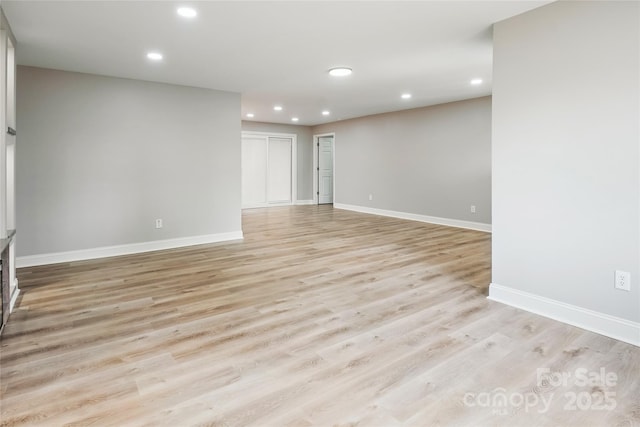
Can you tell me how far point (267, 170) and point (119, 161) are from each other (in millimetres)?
5466

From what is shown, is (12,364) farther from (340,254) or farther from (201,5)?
(340,254)

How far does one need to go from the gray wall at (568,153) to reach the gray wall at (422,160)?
3699mm

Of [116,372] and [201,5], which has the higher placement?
[201,5]

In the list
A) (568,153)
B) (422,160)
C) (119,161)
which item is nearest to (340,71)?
(568,153)

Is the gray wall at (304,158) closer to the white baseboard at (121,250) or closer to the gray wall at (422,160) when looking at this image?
the gray wall at (422,160)

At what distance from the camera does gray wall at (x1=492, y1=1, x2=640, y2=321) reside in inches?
93.7

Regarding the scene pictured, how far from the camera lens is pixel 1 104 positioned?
276 cm

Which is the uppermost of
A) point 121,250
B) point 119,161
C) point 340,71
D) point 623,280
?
point 340,71

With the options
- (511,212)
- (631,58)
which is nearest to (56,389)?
(511,212)

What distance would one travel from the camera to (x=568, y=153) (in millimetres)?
2650

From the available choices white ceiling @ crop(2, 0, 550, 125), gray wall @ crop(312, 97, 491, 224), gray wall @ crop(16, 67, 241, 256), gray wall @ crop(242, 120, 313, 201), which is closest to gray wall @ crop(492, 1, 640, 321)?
white ceiling @ crop(2, 0, 550, 125)

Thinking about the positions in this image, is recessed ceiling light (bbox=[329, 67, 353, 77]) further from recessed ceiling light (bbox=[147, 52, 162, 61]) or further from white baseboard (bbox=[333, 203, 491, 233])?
white baseboard (bbox=[333, 203, 491, 233])

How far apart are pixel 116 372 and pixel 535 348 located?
2519 millimetres

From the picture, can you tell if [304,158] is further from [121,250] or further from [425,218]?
[121,250]
